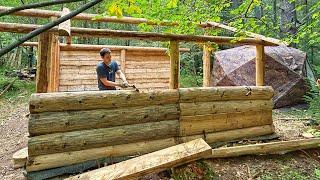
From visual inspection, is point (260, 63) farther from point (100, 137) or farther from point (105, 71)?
point (100, 137)

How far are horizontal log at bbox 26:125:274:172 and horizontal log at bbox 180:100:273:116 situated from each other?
0.40m

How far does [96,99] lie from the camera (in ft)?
14.9

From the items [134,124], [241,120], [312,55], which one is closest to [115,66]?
[134,124]

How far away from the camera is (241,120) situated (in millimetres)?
5898

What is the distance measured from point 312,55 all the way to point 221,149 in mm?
11467

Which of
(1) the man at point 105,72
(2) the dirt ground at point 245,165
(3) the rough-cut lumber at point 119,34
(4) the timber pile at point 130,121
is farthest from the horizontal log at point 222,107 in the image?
(1) the man at point 105,72

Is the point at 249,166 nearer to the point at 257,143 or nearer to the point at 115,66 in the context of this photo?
the point at 257,143

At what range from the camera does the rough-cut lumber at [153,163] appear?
3.99m

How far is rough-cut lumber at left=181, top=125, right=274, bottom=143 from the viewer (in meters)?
5.47

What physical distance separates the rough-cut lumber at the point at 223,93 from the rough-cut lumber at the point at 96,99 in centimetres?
24

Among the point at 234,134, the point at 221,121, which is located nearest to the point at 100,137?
the point at 221,121

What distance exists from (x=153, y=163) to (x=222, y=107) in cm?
199

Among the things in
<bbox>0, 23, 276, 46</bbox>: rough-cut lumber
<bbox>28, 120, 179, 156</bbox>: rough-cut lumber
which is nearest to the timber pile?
<bbox>28, 120, 179, 156</bbox>: rough-cut lumber

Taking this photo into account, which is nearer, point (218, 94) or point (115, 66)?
point (218, 94)
